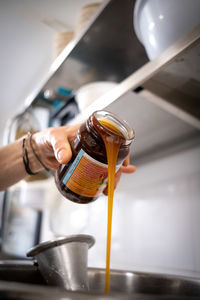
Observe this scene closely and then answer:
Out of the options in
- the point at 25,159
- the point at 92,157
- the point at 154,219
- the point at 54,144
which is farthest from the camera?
the point at 154,219

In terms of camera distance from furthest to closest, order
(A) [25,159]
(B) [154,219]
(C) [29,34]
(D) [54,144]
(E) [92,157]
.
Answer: (C) [29,34] < (B) [154,219] < (A) [25,159] < (D) [54,144] < (E) [92,157]

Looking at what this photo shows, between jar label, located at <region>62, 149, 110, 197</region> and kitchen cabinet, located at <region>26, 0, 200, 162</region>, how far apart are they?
0.18 meters

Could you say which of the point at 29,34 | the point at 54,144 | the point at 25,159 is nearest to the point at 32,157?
the point at 25,159

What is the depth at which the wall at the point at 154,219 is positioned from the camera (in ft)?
2.40

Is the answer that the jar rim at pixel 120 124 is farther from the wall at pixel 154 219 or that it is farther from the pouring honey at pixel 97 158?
the wall at pixel 154 219

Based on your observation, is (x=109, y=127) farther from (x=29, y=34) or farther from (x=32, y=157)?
(x=29, y=34)

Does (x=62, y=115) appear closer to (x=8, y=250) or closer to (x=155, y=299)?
(x=155, y=299)

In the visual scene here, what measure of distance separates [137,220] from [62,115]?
0.48 metres

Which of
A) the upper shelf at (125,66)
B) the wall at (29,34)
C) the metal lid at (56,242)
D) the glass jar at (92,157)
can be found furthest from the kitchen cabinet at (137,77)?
the wall at (29,34)

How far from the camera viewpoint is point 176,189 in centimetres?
79

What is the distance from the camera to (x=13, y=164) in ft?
2.39

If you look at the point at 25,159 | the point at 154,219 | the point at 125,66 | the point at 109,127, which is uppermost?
the point at 125,66

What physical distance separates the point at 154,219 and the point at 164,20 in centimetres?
57

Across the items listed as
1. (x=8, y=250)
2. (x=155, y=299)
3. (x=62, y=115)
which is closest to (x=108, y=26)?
(x=62, y=115)
